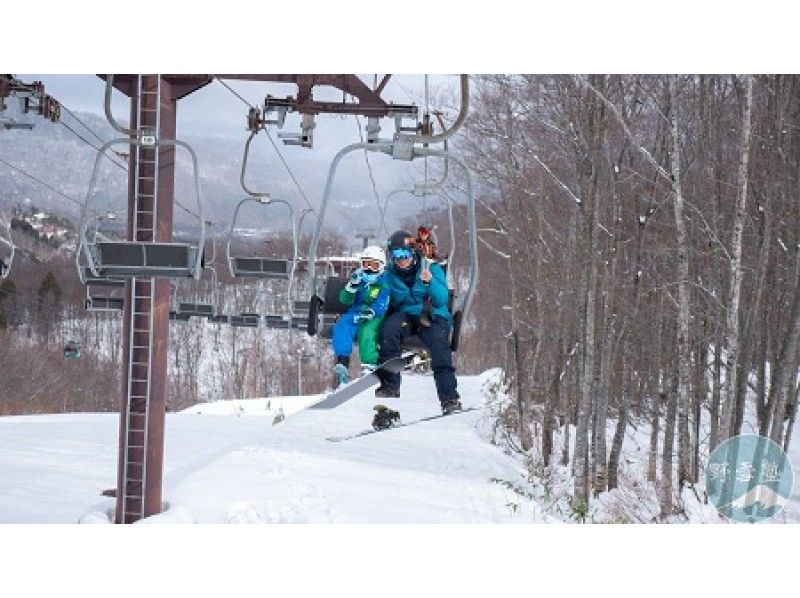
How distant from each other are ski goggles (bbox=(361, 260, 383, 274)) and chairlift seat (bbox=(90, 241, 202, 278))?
0.93m

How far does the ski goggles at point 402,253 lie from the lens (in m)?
5.93

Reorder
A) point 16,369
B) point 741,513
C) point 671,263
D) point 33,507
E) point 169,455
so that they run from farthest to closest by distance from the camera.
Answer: point 16,369 < point 671,263 < point 169,455 < point 741,513 < point 33,507

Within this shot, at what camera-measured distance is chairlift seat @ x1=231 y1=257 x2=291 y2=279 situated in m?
7.96

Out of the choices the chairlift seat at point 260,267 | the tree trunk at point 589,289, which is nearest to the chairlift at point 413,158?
the chairlift seat at point 260,267

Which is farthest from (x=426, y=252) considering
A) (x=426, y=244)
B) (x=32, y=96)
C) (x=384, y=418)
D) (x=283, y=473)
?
(x=283, y=473)

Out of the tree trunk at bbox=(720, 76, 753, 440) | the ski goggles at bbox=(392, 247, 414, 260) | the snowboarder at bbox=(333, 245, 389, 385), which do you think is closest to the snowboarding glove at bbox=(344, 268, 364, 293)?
the snowboarder at bbox=(333, 245, 389, 385)

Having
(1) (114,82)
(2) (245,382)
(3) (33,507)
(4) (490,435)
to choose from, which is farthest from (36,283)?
(1) (114,82)

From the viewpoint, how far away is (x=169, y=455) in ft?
46.5

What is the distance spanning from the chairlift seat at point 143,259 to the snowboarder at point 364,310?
37.2 inches

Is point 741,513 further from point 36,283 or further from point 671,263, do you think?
point 36,283

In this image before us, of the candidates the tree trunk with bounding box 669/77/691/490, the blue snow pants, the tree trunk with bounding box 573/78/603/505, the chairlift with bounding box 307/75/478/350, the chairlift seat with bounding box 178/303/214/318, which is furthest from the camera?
the chairlift seat with bounding box 178/303/214/318

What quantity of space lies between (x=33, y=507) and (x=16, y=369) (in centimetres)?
2614

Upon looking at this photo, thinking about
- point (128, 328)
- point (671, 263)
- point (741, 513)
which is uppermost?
point (671, 263)

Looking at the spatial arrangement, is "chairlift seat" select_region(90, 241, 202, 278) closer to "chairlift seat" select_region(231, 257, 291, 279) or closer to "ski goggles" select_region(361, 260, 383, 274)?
"ski goggles" select_region(361, 260, 383, 274)
